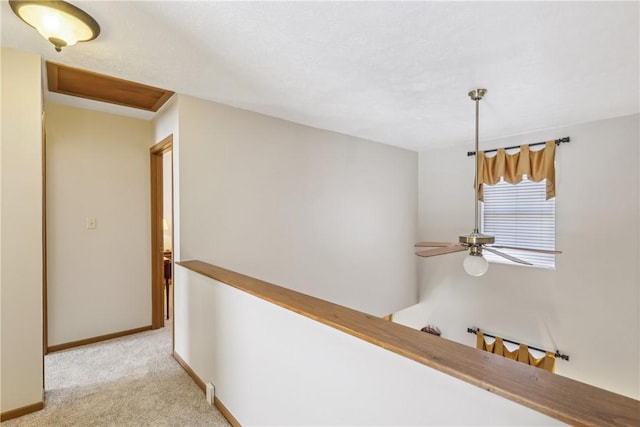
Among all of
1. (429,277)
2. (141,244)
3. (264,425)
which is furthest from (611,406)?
(429,277)

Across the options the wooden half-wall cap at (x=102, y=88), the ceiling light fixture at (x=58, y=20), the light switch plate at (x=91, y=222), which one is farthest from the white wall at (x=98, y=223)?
the ceiling light fixture at (x=58, y=20)

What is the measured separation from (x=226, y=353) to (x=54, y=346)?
2053 mm

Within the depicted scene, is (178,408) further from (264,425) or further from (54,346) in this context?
(54,346)

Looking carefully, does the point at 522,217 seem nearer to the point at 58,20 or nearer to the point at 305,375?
the point at 305,375

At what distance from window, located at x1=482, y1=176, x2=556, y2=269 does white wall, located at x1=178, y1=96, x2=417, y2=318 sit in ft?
3.60

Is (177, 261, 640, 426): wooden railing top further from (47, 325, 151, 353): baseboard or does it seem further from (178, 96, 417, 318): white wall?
(47, 325, 151, 353): baseboard

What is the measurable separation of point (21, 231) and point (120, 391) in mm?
1290

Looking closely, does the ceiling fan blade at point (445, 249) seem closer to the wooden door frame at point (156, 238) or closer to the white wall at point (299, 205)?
the white wall at point (299, 205)

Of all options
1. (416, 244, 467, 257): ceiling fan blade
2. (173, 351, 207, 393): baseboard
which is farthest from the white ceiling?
(173, 351, 207, 393): baseboard

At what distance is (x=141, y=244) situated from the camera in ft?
11.1

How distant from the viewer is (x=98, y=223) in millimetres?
3131

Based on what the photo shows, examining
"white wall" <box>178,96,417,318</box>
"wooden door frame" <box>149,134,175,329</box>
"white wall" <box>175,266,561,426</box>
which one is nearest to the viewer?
"white wall" <box>175,266,561,426</box>

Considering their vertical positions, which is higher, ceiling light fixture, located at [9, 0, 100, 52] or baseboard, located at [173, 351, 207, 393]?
ceiling light fixture, located at [9, 0, 100, 52]

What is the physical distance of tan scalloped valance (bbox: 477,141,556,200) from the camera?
351 cm
